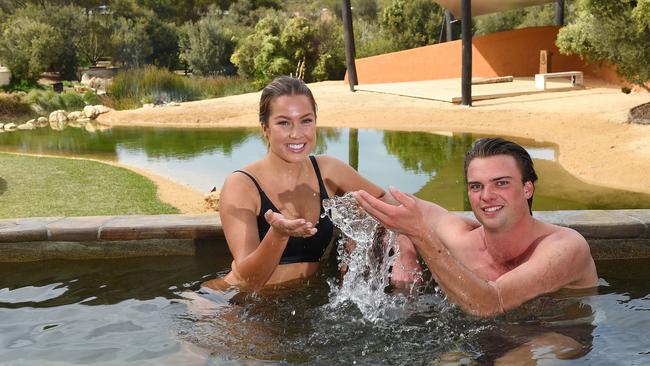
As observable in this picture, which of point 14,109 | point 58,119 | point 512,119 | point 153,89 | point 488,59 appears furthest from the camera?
point 153,89

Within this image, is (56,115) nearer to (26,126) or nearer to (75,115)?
(75,115)

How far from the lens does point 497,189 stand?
9.68 ft

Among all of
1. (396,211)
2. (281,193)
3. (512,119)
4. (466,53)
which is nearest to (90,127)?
(466,53)

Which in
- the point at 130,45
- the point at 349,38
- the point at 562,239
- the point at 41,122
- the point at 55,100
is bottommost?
the point at 562,239

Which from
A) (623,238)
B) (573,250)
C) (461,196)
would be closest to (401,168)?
(461,196)

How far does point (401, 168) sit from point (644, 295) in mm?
7105

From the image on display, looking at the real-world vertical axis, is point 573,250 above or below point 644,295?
above

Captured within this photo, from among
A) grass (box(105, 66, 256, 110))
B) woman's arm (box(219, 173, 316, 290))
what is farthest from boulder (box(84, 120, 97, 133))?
woman's arm (box(219, 173, 316, 290))

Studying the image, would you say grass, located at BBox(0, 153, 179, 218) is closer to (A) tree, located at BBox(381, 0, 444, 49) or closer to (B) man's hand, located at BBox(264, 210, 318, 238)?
(B) man's hand, located at BBox(264, 210, 318, 238)

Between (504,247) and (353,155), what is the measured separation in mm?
8984

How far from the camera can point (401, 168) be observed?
35.5ft

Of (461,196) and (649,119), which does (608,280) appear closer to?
(461,196)

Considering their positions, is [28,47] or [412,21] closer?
[28,47]

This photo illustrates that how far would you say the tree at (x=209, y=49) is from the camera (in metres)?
29.5
